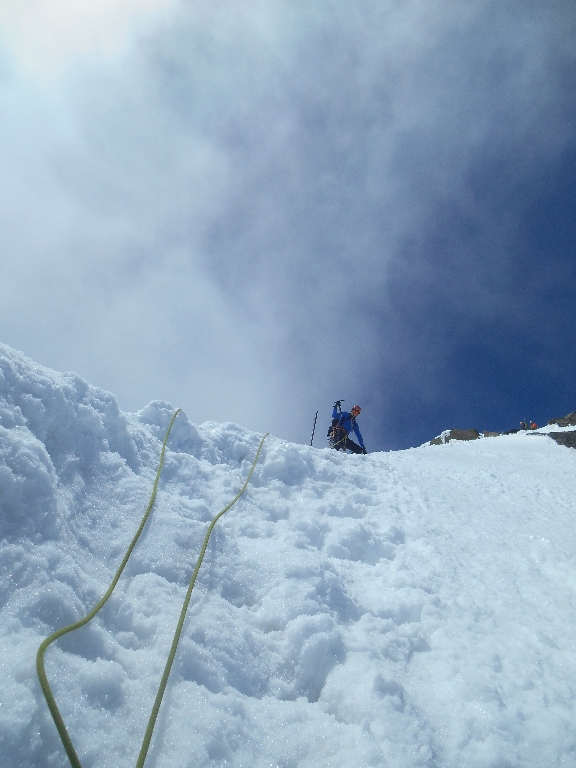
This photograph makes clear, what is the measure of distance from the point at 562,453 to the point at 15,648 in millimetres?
13861

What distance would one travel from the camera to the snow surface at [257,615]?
2592mm

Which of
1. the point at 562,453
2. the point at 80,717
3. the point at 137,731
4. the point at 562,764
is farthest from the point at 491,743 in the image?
the point at 562,453

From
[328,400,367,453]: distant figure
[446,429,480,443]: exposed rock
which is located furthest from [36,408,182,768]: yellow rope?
[446,429,480,443]: exposed rock

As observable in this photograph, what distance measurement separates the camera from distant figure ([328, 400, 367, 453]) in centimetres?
1493

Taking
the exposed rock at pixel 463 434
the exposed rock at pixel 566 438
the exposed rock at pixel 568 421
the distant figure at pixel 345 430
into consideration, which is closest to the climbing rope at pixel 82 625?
the distant figure at pixel 345 430

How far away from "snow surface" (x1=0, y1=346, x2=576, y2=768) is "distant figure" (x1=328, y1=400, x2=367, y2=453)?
886 centimetres

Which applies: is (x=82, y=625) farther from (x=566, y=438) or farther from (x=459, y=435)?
(x=459, y=435)

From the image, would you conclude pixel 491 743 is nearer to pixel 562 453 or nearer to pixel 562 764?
pixel 562 764

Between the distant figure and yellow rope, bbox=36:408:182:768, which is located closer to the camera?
yellow rope, bbox=36:408:182:768

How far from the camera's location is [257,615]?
3736 millimetres

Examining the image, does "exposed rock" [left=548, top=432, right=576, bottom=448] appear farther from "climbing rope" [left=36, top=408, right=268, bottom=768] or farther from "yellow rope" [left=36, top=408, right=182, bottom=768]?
"yellow rope" [left=36, top=408, right=182, bottom=768]

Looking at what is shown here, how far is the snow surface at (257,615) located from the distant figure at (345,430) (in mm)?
8865

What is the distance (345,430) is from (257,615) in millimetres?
11570

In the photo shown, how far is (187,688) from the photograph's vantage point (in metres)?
2.83
